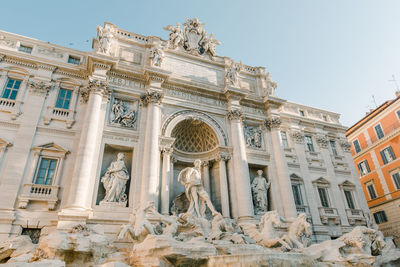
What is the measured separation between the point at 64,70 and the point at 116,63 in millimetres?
3104

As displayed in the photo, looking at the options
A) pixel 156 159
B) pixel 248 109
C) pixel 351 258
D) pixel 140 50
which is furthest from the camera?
pixel 248 109

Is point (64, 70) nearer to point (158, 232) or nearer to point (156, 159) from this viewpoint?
point (156, 159)

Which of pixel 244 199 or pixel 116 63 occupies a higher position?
pixel 116 63

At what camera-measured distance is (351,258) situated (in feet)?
31.3

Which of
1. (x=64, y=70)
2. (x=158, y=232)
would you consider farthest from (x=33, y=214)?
(x=64, y=70)

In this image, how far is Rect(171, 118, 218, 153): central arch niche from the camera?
57.5 feet

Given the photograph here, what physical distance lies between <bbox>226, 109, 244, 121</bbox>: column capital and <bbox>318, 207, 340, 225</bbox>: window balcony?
27.5 feet

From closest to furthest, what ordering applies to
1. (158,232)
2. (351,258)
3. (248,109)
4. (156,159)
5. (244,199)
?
1. (351,258)
2. (158,232)
3. (156,159)
4. (244,199)
5. (248,109)

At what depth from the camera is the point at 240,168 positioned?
16.5 m

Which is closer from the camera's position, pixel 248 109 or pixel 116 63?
pixel 116 63

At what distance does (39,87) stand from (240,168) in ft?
40.2

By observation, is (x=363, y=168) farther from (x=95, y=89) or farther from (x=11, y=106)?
(x=11, y=106)

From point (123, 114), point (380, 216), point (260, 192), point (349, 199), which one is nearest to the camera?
point (123, 114)

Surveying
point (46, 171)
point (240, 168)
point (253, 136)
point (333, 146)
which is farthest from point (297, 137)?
point (46, 171)
